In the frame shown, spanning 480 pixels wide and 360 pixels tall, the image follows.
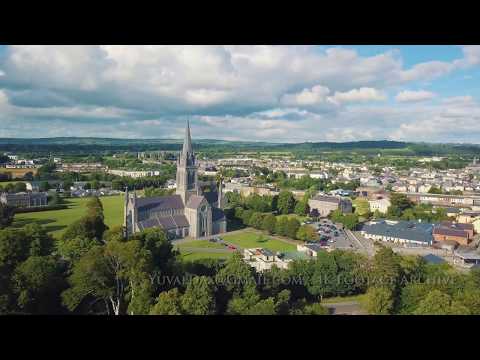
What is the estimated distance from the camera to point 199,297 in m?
Result: 11.7

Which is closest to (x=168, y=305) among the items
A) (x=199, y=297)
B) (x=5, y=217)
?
(x=199, y=297)

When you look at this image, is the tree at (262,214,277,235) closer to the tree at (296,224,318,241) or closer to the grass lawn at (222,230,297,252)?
the grass lawn at (222,230,297,252)

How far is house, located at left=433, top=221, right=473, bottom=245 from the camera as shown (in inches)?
1080

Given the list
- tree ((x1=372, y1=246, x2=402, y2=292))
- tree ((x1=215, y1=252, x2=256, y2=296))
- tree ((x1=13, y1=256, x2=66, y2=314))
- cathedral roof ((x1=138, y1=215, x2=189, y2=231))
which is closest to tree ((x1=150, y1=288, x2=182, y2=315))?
tree ((x1=215, y1=252, x2=256, y2=296))

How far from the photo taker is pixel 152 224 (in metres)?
27.5

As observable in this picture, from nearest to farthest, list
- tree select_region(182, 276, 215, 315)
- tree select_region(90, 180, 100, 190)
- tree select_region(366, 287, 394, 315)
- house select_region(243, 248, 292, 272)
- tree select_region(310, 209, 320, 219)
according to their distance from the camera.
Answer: tree select_region(182, 276, 215, 315)
tree select_region(366, 287, 394, 315)
house select_region(243, 248, 292, 272)
tree select_region(310, 209, 320, 219)
tree select_region(90, 180, 100, 190)

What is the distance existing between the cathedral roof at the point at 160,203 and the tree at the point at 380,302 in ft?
63.6

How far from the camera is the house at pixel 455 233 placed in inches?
1080

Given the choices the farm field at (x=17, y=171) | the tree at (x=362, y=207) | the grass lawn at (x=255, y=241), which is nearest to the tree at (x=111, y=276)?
the grass lawn at (x=255, y=241)

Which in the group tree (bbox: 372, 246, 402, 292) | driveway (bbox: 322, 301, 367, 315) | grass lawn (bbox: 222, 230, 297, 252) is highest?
tree (bbox: 372, 246, 402, 292)

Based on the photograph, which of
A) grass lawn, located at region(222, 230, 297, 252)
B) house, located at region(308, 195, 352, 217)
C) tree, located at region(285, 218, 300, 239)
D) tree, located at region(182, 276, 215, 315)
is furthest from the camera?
house, located at region(308, 195, 352, 217)

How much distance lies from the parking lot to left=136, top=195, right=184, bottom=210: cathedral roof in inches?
471

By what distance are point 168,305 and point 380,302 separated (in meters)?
7.55
